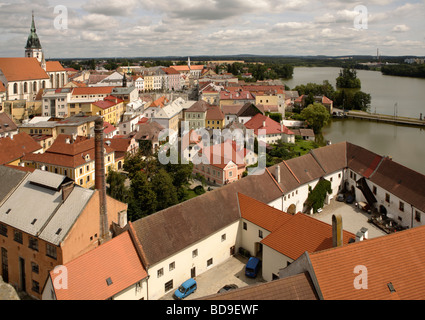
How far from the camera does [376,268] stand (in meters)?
10.2

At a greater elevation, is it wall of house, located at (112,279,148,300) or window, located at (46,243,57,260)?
window, located at (46,243,57,260)

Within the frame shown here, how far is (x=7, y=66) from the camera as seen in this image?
162 feet

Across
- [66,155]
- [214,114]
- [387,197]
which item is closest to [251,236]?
[387,197]

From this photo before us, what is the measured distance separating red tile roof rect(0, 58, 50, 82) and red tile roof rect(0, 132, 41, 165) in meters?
23.9

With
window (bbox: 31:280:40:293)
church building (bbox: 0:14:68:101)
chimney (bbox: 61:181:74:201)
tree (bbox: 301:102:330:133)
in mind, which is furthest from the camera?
tree (bbox: 301:102:330:133)

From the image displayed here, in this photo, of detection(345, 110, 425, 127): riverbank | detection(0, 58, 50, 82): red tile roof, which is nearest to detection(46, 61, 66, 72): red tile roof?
detection(0, 58, 50, 82): red tile roof

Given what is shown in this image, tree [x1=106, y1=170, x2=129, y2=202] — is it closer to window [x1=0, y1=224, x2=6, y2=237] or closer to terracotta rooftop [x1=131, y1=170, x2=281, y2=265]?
terracotta rooftop [x1=131, y1=170, x2=281, y2=265]

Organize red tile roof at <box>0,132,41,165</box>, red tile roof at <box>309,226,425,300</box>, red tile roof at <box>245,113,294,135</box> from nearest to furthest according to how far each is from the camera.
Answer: red tile roof at <box>309,226,425,300</box>, red tile roof at <box>0,132,41,165</box>, red tile roof at <box>245,113,294,135</box>

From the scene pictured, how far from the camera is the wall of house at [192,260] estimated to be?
1408cm

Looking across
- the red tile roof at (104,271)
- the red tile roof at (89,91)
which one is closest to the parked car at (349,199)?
the red tile roof at (104,271)

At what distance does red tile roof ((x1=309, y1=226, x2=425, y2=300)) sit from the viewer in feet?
31.7

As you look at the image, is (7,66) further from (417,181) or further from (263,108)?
(417,181)

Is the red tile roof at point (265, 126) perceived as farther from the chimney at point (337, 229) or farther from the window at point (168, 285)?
the chimney at point (337, 229)
